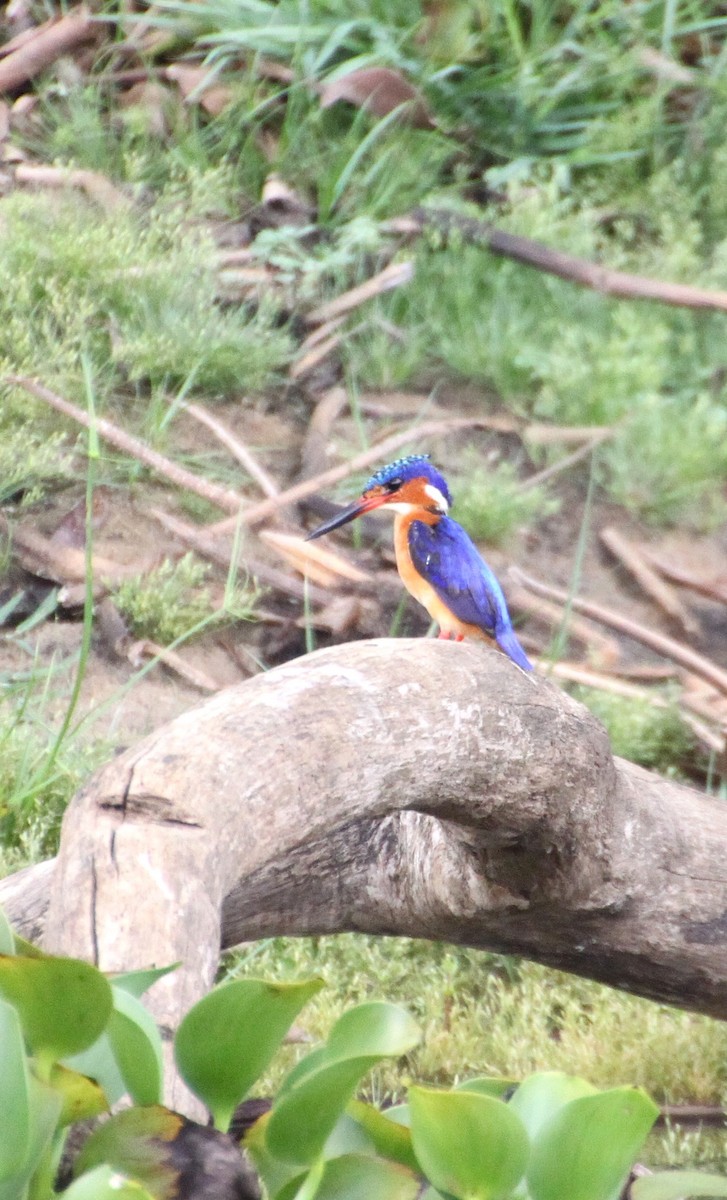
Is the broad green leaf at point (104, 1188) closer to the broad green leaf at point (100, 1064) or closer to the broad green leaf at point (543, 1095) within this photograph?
the broad green leaf at point (100, 1064)

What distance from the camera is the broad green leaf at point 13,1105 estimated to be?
2.54 ft

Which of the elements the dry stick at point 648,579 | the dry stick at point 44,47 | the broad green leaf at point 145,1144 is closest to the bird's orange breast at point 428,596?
the dry stick at point 648,579

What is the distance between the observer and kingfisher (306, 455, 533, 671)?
2.60 metres

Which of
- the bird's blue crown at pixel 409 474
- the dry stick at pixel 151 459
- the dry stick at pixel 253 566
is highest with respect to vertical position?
the bird's blue crown at pixel 409 474

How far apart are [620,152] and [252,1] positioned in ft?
4.50

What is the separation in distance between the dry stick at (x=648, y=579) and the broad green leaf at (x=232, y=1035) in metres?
3.21

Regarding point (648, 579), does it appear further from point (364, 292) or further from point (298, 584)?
point (364, 292)

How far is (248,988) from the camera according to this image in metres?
0.90

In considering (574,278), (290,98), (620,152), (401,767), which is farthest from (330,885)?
(620,152)

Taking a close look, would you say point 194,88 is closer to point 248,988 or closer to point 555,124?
point 555,124

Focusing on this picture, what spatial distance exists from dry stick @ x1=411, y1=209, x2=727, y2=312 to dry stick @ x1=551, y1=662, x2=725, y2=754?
1229mm

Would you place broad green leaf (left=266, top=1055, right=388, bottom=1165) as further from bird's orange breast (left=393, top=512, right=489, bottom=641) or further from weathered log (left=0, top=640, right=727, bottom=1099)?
bird's orange breast (left=393, top=512, right=489, bottom=641)

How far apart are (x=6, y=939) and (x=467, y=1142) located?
12.7 inches

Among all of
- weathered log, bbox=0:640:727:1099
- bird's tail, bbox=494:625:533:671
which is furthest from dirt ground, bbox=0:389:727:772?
weathered log, bbox=0:640:727:1099
